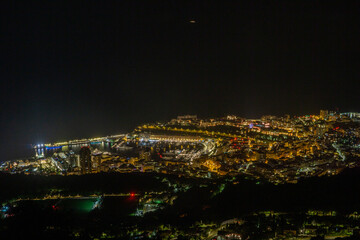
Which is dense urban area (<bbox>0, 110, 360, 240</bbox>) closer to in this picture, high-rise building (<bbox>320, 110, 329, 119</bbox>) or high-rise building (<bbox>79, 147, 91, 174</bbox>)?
high-rise building (<bbox>79, 147, 91, 174</bbox>)

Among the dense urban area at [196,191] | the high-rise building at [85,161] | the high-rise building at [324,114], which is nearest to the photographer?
the dense urban area at [196,191]

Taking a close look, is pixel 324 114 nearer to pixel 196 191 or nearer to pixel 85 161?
pixel 196 191

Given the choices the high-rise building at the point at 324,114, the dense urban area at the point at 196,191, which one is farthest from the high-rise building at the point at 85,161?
the high-rise building at the point at 324,114

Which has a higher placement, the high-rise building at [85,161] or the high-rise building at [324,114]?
the high-rise building at [324,114]

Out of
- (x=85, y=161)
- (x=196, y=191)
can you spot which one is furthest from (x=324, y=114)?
(x=85, y=161)

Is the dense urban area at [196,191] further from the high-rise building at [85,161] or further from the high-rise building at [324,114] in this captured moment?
the high-rise building at [324,114]

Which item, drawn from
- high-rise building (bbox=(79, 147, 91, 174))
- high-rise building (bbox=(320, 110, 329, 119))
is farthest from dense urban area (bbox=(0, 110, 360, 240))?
high-rise building (bbox=(320, 110, 329, 119))

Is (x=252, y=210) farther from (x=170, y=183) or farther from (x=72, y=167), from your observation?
(x=72, y=167)

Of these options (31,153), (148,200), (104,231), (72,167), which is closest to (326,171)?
(148,200)
